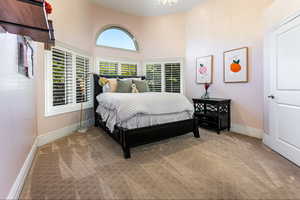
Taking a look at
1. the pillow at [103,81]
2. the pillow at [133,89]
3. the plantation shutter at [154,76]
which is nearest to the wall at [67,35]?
the pillow at [103,81]

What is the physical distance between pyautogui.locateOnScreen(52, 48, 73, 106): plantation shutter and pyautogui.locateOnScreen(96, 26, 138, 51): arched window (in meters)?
1.27

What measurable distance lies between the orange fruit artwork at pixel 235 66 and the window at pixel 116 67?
282 centimetres

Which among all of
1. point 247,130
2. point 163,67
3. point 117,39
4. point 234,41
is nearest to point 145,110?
point 247,130

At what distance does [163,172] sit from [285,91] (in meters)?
2.03

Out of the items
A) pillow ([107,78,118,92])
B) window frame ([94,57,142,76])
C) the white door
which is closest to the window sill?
pillow ([107,78,118,92])

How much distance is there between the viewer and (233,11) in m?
3.20

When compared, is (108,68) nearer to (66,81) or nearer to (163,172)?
(66,81)

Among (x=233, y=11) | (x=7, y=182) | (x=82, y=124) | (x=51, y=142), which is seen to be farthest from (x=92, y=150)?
(x=233, y=11)

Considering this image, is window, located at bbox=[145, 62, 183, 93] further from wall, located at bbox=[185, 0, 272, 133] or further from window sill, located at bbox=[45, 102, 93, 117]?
window sill, located at bbox=[45, 102, 93, 117]

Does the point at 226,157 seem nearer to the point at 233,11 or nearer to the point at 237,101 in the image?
the point at 237,101

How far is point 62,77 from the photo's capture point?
3082 mm

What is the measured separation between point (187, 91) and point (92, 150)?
10.3 ft

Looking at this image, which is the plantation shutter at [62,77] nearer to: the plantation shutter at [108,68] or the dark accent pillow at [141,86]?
the plantation shutter at [108,68]

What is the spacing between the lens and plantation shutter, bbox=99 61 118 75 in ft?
13.8
